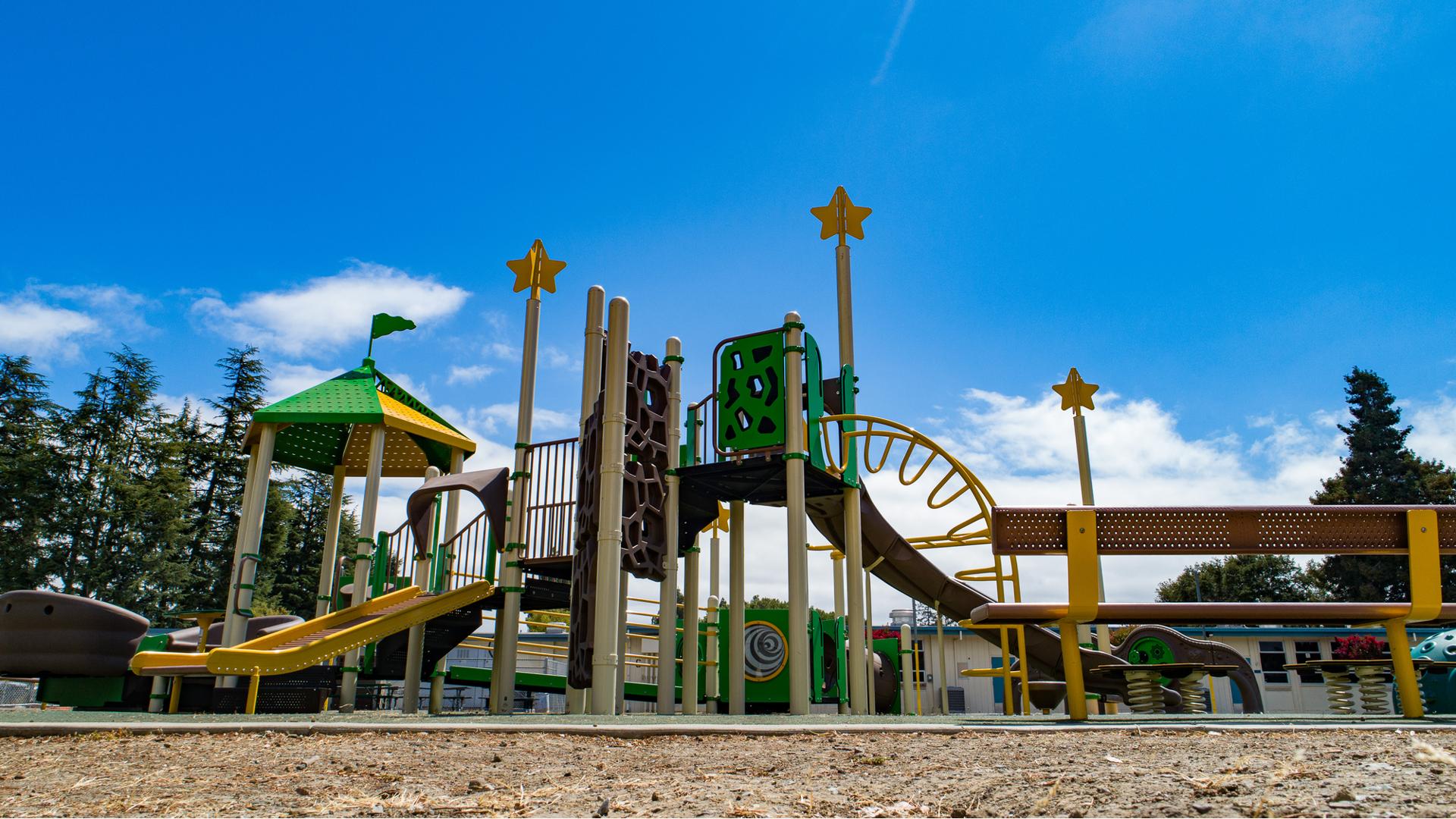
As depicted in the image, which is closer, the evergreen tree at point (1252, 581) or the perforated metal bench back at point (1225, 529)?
the perforated metal bench back at point (1225, 529)

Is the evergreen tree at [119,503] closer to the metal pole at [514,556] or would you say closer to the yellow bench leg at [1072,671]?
the metal pole at [514,556]

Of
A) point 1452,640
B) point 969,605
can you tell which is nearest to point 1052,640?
point 969,605

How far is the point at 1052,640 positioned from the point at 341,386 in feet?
37.5

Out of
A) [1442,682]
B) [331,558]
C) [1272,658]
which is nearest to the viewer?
[1442,682]

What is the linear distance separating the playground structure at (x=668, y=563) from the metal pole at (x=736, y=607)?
0.03 meters

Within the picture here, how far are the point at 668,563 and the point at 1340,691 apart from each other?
22.1ft

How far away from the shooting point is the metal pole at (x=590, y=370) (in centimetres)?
1055

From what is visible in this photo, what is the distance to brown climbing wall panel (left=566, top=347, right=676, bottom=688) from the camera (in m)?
10.1

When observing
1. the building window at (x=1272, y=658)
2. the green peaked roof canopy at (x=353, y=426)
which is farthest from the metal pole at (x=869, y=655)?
the building window at (x=1272, y=658)

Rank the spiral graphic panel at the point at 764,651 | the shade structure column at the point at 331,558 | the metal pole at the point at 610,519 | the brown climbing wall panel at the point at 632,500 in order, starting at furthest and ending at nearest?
the shade structure column at the point at 331,558 < the spiral graphic panel at the point at 764,651 < the brown climbing wall panel at the point at 632,500 < the metal pole at the point at 610,519

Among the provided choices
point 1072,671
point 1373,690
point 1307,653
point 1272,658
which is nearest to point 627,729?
point 1072,671

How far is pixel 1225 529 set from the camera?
565 cm

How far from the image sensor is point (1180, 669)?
7.79m

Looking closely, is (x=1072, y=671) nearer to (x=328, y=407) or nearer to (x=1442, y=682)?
(x=1442, y=682)
